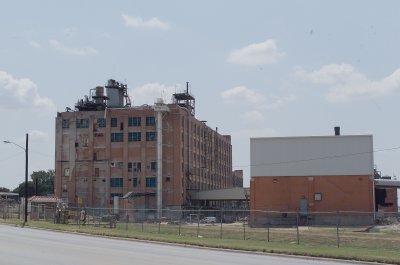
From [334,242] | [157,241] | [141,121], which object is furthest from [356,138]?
[141,121]

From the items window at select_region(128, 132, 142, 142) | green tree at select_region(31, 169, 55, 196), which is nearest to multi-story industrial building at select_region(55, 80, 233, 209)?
window at select_region(128, 132, 142, 142)

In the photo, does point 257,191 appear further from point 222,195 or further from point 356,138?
point 222,195

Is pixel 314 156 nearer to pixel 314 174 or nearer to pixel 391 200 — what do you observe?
pixel 314 174

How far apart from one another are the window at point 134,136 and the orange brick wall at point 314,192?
37.7 metres

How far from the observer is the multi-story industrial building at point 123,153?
104 meters

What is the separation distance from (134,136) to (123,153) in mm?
3531

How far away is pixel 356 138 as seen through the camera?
68938mm

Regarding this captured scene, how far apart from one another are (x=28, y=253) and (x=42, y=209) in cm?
5509

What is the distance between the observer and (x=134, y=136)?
10569 centimetres

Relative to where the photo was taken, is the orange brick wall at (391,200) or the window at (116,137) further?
the window at (116,137)

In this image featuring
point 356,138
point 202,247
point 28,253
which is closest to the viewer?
point 28,253

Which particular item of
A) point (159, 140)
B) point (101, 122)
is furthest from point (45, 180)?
point (159, 140)

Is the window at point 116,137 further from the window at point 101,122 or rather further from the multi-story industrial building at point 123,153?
the window at point 101,122

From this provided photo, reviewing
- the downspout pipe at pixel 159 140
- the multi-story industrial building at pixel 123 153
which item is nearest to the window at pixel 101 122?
the multi-story industrial building at pixel 123 153
